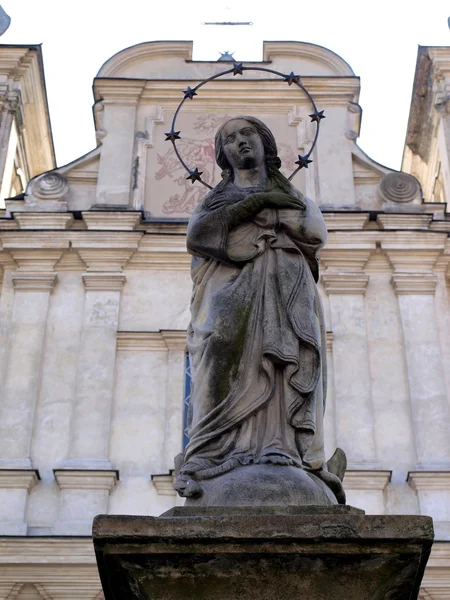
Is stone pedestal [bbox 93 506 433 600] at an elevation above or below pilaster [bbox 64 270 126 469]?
below

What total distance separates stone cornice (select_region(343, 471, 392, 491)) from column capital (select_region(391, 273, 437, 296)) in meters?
2.52

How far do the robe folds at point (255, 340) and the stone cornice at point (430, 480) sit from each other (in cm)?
619

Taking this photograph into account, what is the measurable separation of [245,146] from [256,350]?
44.7 inches

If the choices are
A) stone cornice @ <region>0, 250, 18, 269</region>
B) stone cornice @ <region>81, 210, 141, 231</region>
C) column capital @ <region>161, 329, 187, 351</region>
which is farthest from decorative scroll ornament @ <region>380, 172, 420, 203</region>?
stone cornice @ <region>0, 250, 18, 269</region>

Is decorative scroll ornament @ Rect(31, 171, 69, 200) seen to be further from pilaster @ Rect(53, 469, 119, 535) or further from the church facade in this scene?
pilaster @ Rect(53, 469, 119, 535)

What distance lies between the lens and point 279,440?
12.0 feet

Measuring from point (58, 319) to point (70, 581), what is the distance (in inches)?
128

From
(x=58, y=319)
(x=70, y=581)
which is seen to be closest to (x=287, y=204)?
(x=70, y=581)

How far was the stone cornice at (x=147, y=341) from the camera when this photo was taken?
1118cm

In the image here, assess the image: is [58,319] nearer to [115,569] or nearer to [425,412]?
[425,412]

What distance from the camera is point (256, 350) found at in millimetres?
3854

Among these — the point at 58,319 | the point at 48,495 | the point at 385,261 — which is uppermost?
the point at 385,261

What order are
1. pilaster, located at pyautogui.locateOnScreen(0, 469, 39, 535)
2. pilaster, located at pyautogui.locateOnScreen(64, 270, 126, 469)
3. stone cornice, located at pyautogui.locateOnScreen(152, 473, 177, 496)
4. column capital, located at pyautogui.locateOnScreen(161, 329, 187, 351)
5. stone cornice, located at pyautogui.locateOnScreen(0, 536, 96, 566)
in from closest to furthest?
stone cornice, located at pyautogui.locateOnScreen(0, 536, 96, 566) < pilaster, located at pyautogui.locateOnScreen(0, 469, 39, 535) < stone cornice, located at pyautogui.locateOnScreen(152, 473, 177, 496) < pilaster, located at pyautogui.locateOnScreen(64, 270, 126, 469) < column capital, located at pyautogui.locateOnScreen(161, 329, 187, 351)

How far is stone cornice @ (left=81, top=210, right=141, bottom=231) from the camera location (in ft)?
39.8
